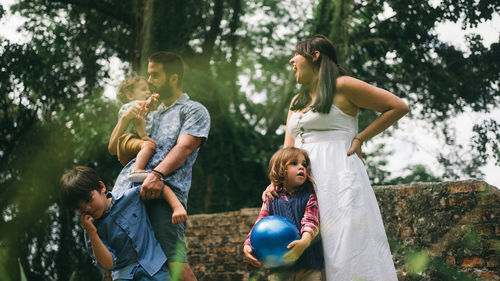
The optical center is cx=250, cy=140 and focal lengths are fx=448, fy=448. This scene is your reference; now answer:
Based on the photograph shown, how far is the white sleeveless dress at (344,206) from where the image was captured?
1978 mm

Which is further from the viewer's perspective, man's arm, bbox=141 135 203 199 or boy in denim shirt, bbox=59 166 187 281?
man's arm, bbox=141 135 203 199

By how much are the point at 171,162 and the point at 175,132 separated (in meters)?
0.25

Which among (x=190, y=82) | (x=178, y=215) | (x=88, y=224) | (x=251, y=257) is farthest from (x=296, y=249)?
(x=190, y=82)

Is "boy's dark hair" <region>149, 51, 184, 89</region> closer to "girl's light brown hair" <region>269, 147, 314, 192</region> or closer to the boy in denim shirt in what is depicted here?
the boy in denim shirt

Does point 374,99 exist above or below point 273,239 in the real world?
above

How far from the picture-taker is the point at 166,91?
2713mm

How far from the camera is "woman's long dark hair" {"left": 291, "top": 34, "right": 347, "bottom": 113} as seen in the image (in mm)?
2252

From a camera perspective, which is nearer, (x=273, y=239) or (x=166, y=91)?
(x=273, y=239)

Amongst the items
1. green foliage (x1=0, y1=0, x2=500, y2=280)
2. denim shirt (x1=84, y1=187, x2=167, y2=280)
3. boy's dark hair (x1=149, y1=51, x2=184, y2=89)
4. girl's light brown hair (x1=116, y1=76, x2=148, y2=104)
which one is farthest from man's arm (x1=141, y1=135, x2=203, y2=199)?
green foliage (x1=0, y1=0, x2=500, y2=280)

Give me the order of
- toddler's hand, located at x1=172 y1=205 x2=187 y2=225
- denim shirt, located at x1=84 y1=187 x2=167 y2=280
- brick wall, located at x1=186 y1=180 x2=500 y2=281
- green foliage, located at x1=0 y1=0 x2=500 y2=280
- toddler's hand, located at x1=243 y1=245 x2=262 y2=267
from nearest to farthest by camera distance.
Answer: toddler's hand, located at x1=243 y1=245 x2=262 y2=267 < denim shirt, located at x1=84 y1=187 x2=167 y2=280 < toddler's hand, located at x1=172 y1=205 x2=187 y2=225 < brick wall, located at x1=186 y1=180 x2=500 y2=281 < green foliage, located at x1=0 y1=0 x2=500 y2=280

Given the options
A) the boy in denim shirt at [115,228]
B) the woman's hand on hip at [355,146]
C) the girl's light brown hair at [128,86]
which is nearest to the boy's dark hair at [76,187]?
the boy in denim shirt at [115,228]

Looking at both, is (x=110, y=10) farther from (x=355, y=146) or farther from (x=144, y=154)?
(x=355, y=146)

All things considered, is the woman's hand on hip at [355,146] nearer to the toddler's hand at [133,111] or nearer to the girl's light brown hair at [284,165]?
the girl's light brown hair at [284,165]

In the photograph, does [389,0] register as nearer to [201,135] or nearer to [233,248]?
[233,248]
